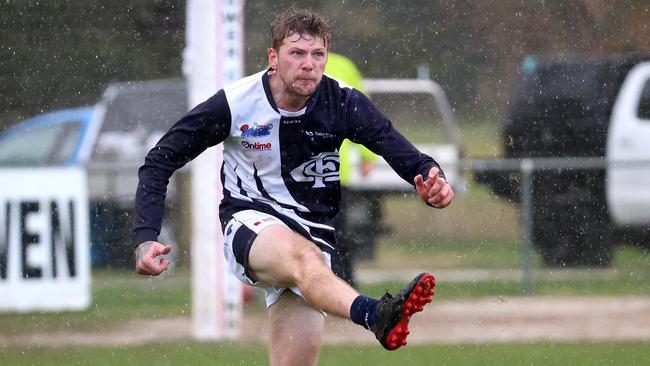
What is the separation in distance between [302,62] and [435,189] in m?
0.67

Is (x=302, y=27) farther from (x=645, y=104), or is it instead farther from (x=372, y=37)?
(x=645, y=104)

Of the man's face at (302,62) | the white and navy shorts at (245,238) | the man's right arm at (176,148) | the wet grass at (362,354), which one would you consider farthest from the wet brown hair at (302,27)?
the wet grass at (362,354)

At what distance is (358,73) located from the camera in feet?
26.1

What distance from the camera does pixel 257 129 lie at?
15.9ft

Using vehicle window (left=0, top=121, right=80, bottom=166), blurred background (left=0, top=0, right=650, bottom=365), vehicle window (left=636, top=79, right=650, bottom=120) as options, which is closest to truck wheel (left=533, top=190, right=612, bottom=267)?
blurred background (left=0, top=0, right=650, bottom=365)

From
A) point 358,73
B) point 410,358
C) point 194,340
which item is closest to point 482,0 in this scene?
point 358,73

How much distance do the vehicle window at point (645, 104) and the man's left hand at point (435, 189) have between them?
15.7 feet

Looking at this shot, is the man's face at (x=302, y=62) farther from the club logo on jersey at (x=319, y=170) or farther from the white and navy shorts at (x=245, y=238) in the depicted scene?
the white and navy shorts at (x=245, y=238)

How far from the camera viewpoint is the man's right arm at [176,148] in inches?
185

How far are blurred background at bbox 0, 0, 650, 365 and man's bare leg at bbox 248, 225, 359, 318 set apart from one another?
2713 mm

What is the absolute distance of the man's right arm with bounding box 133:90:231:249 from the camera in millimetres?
4707

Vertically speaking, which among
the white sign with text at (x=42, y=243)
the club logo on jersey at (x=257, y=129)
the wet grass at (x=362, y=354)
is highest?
the club logo on jersey at (x=257, y=129)

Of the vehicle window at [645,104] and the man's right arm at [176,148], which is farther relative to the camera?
the vehicle window at [645,104]

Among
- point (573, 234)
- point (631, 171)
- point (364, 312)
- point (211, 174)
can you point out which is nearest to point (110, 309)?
point (211, 174)
